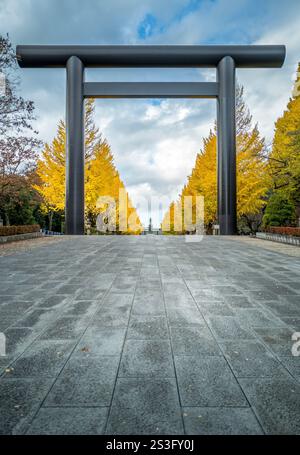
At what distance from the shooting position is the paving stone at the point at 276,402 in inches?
53.7

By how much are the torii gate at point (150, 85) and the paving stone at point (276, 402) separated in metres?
12.5

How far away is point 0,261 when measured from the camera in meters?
6.23

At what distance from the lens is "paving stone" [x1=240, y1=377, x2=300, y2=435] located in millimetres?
1364

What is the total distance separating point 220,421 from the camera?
1.38 m

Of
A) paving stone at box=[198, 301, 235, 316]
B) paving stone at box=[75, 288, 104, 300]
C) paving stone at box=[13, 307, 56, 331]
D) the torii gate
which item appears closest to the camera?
paving stone at box=[13, 307, 56, 331]

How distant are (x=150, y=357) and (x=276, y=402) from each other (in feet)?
2.92

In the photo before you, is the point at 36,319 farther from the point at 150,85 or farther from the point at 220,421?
the point at 150,85

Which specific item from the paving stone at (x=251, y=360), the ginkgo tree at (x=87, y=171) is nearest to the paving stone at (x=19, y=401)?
the paving stone at (x=251, y=360)

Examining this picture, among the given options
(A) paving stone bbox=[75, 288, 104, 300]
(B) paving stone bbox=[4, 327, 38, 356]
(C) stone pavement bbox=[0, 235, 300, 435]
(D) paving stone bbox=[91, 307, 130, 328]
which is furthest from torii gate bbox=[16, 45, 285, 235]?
(B) paving stone bbox=[4, 327, 38, 356]

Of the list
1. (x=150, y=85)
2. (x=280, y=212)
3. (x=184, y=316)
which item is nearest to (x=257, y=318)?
(x=184, y=316)

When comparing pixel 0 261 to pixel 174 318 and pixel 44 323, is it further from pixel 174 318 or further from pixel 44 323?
pixel 174 318

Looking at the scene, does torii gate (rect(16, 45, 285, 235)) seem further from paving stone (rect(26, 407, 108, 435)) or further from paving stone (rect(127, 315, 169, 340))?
paving stone (rect(26, 407, 108, 435))
